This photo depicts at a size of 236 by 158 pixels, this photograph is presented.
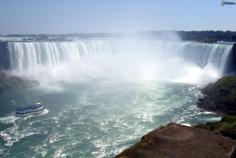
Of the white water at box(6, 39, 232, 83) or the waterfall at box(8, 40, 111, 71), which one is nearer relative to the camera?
the white water at box(6, 39, 232, 83)

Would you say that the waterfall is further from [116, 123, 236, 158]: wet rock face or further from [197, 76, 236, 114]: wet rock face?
[116, 123, 236, 158]: wet rock face

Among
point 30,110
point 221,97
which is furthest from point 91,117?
point 221,97

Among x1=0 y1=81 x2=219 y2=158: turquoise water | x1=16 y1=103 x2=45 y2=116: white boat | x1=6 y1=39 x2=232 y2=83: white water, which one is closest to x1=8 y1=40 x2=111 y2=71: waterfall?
x1=6 y1=39 x2=232 y2=83: white water

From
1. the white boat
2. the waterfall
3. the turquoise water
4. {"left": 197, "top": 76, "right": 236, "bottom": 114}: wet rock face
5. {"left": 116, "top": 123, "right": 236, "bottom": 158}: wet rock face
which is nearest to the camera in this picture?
{"left": 116, "top": 123, "right": 236, "bottom": 158}: wet rock face

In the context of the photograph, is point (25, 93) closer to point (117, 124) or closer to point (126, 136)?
point (117, 124)

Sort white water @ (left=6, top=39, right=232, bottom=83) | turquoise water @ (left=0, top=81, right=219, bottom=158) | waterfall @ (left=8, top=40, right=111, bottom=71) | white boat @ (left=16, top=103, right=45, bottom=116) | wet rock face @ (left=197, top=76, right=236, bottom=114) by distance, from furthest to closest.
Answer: waterfall @ (left=8, top=40, right=111, bottom=71)
white water @ (left=6, top=39, right=232, bottom=83)
wet rock face @ (left=197, top=76, right=236, bottom=114)
white boat @ (left=16, top=103, right=45, bottom=116)
turquoise water @ (left=0, top=81, right=219, bottom=158)

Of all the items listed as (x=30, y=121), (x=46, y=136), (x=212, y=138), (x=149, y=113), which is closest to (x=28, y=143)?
(x=46, y=136)
